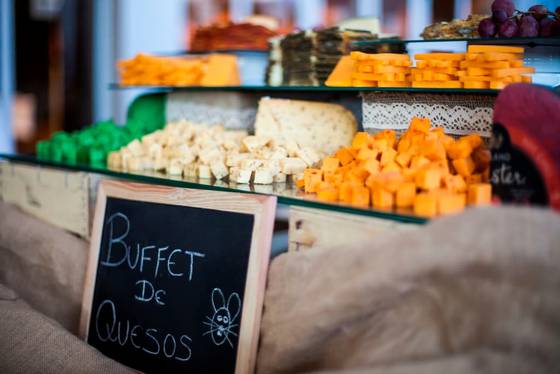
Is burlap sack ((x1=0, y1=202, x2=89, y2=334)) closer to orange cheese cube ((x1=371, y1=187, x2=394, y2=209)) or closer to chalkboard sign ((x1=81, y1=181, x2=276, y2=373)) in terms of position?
chalkboard sign ((x1=81, y1=181, x2=276, y2=373))

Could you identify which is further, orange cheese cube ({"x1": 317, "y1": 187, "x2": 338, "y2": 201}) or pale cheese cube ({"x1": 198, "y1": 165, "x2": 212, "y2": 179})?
pale cheese cube ({"x1": 198, "y1": 165, "x2": 212, "y2": 179})

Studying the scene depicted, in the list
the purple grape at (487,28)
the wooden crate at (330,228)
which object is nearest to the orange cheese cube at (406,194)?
the wooden crate at (330,228)

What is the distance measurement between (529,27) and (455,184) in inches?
23.8

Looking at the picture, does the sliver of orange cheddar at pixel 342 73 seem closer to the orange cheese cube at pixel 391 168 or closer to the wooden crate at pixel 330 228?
the orange cheese cube at pixel 391 168

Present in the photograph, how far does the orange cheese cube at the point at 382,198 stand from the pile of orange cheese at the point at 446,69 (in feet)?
1.57

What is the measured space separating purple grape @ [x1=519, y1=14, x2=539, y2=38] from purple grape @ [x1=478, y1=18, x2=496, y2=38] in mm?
88

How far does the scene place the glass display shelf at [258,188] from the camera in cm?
155

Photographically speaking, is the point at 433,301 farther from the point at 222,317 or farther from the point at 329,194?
the point at 222,317

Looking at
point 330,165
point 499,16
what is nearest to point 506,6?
point 499,16

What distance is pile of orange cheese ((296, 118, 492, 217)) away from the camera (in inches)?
62.3

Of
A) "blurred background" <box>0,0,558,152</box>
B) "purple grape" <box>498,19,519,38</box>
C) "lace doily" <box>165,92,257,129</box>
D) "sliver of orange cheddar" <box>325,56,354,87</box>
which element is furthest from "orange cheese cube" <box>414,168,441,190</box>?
"blurred background" <box>0,0,558,152</box>

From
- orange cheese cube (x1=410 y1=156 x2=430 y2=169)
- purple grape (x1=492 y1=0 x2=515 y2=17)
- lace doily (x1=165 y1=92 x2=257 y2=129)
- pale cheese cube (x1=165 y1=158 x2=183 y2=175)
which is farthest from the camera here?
lace doily (x1=165 y1=92 x2=257 y2=129)

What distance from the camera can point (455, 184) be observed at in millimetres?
1627

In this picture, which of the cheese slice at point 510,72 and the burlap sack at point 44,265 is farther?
the burlap sack at point 44,265
